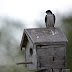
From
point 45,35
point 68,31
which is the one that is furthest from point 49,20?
Result: point 68,31

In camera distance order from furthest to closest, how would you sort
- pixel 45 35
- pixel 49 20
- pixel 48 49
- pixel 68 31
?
pixel 68 31, pixel 49 20, pixel 45 35, pixel 48 49

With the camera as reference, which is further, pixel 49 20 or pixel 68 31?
pixel 68 31

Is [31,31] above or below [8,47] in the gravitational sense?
below

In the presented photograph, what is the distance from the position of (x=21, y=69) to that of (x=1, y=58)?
10.3ft

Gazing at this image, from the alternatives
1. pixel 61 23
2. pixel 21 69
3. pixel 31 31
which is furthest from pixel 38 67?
pixel 61 23

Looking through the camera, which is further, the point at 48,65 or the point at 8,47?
the point at 8,47

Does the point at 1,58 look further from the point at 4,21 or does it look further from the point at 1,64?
the point at 4,21

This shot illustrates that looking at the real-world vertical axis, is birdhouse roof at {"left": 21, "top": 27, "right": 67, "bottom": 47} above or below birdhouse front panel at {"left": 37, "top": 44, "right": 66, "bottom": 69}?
above

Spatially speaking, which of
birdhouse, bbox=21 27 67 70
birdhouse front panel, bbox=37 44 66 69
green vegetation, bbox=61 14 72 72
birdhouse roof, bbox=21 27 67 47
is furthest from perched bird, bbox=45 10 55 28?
green vegetation, bbox=61 14 72 72

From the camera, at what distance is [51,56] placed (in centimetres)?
1048

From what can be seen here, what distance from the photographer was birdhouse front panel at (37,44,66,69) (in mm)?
10422

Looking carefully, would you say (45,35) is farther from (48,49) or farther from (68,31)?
(68,31)

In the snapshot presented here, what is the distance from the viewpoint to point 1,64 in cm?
2364

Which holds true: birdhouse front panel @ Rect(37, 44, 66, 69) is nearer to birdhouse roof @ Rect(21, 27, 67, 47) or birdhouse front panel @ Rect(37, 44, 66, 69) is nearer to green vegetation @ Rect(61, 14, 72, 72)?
birdhouse roof @ Rect(21, 27, 67, 47)
